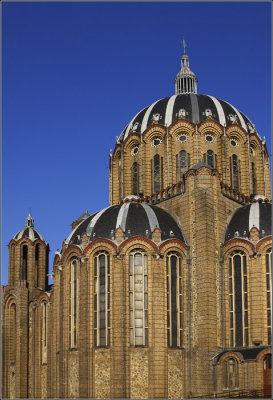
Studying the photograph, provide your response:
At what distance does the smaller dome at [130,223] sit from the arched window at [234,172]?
412 inches

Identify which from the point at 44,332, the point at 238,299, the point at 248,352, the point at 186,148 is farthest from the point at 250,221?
the point at 44,332

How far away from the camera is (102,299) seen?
53562 millimetres

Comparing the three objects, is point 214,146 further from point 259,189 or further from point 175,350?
point 175,350

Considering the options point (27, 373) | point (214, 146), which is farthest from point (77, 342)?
point (214, 146)

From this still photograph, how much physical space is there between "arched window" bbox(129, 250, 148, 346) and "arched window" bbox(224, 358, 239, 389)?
269 inches

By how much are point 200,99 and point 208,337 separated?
28028 millimetres

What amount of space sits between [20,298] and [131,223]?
2021cm

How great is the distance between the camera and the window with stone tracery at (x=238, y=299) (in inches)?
2068

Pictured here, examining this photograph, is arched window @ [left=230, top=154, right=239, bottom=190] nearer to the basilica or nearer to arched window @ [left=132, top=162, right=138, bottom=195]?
the basilica

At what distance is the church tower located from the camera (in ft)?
220

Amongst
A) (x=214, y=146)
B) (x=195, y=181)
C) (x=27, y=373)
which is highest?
(x=214, y=146)

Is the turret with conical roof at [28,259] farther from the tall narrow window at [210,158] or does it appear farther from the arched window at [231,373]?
the arched window at [231,373]

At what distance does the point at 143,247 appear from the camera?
177ft

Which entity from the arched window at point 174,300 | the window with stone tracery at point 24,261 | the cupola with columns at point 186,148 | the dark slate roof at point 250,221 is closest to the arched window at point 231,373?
the arched window at point 174,300
